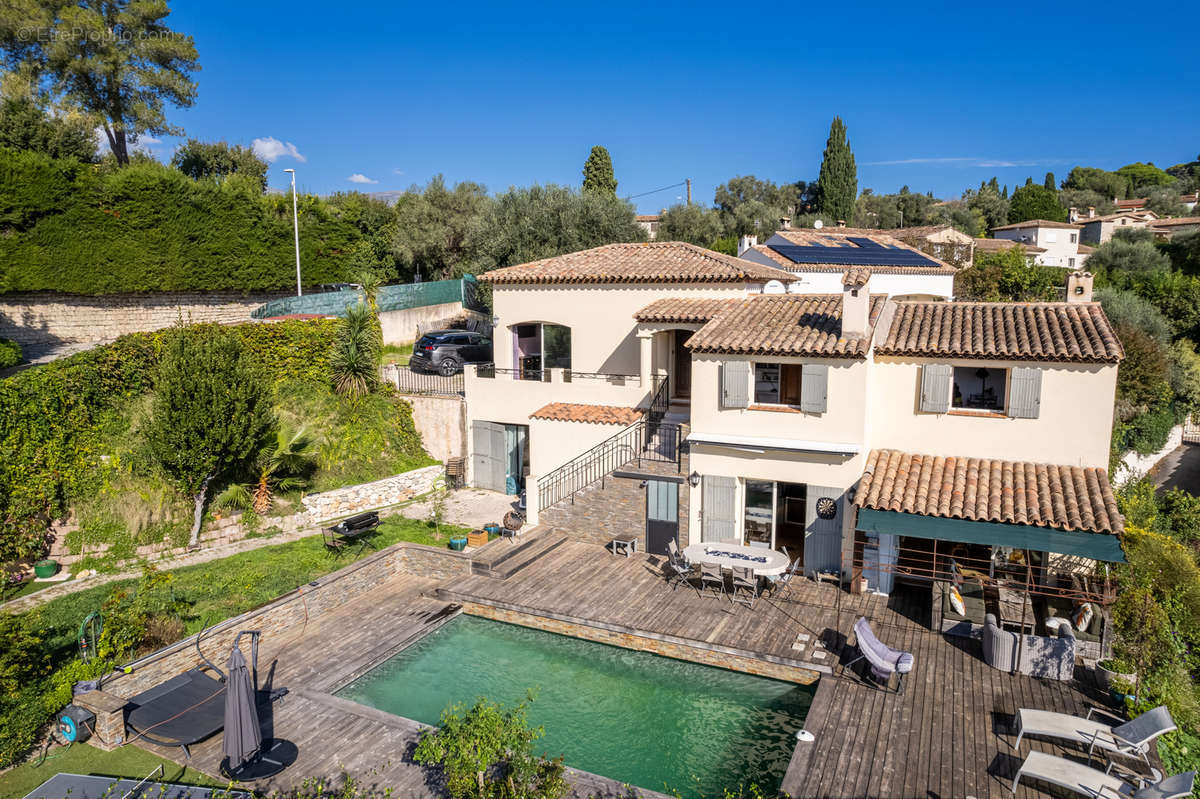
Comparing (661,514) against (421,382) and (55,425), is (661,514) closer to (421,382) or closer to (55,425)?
(421,382)

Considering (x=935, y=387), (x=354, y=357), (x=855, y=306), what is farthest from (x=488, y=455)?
(x=935, y=387)

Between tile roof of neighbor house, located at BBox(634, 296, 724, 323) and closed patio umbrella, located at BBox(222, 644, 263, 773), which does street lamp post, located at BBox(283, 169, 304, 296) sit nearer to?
tile roof of neighbor house, located at BBox(634, 296, 724, 323)

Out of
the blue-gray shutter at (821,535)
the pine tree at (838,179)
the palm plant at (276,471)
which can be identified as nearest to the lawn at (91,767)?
the palm plant at (276,471)

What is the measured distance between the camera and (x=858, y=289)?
18375 millimetres

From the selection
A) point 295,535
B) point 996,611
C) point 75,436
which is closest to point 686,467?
point 996,611

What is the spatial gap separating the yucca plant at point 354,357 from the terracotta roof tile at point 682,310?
39.8 ft

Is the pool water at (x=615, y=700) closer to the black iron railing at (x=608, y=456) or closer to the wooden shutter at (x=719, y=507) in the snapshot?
the wooden shutter at (x=719, y=507)

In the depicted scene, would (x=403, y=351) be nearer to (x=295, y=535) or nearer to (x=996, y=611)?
(x=295, y=535)

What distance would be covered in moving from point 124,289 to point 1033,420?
137 ft

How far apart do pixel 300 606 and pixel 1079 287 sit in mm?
23007

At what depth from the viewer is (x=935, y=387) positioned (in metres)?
18.6

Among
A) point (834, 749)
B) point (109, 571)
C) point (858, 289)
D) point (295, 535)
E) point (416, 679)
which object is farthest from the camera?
point (295, 535)

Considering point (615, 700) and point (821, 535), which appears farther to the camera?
point (821, 535)

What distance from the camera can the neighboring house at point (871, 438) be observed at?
1694cm
